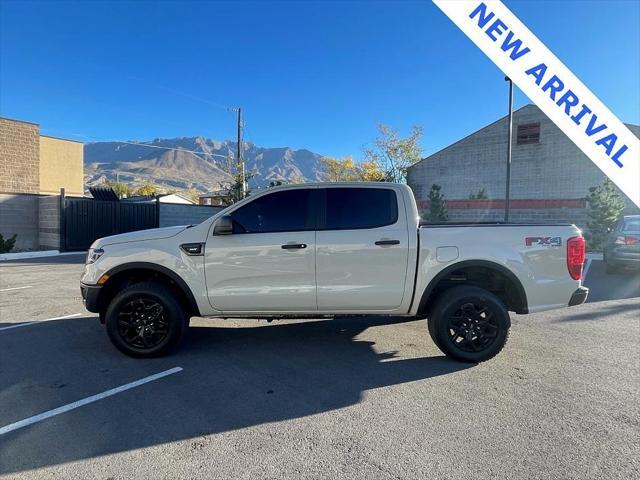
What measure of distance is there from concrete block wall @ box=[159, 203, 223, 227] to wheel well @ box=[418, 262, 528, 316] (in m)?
18.9

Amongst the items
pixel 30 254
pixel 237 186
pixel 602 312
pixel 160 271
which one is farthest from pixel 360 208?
pixel 237 186

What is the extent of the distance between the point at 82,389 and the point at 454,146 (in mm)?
25692

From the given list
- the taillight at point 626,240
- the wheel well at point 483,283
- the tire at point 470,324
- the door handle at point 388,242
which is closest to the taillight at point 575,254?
the wheel well at point 483,283

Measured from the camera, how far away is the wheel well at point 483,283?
4117 millimetres

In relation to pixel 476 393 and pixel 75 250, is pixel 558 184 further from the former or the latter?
pixel 75 250

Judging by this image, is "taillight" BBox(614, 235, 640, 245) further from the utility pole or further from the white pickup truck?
the utility pole

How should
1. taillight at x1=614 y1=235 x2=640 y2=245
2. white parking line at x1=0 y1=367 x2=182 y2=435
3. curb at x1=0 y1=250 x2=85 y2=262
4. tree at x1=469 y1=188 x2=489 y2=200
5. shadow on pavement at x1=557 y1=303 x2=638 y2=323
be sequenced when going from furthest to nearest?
tree at x1=469 y1=188 x2=489 y2=200, curb at x1=0 y1=250 x2=85 y2=262, taillight at x1=614 y1=235 x2=640 y2=245, shadow on pavement at x1=557 y1=303 x2=638 y2=323, white parking line at x1=0 y1=367 x2=182 y2=435

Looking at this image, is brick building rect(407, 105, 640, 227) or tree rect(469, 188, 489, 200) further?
tree rect(469, 188, 489, 200)

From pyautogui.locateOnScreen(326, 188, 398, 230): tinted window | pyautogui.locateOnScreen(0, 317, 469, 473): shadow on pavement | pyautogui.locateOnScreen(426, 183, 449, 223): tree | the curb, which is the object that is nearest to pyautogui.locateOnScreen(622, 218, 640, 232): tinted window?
pyautogui.locateOnScreen(0, 317, 469, 473): shadow on pavement

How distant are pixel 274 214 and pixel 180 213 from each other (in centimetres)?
→ 1900

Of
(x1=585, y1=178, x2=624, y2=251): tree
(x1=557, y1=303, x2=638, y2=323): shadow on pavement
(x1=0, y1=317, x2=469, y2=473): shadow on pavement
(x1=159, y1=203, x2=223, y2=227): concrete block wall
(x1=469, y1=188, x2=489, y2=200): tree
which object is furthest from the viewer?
(x1=469, y1=188, x2=489, y2=200): tree

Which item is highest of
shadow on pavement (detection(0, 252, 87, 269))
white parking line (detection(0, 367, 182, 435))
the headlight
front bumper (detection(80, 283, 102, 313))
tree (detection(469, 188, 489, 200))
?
tree (detection(469, 188, 489, 200))

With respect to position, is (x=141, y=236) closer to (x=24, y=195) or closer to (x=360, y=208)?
(x=360, y=208)

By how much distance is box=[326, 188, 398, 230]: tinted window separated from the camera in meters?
4.21
